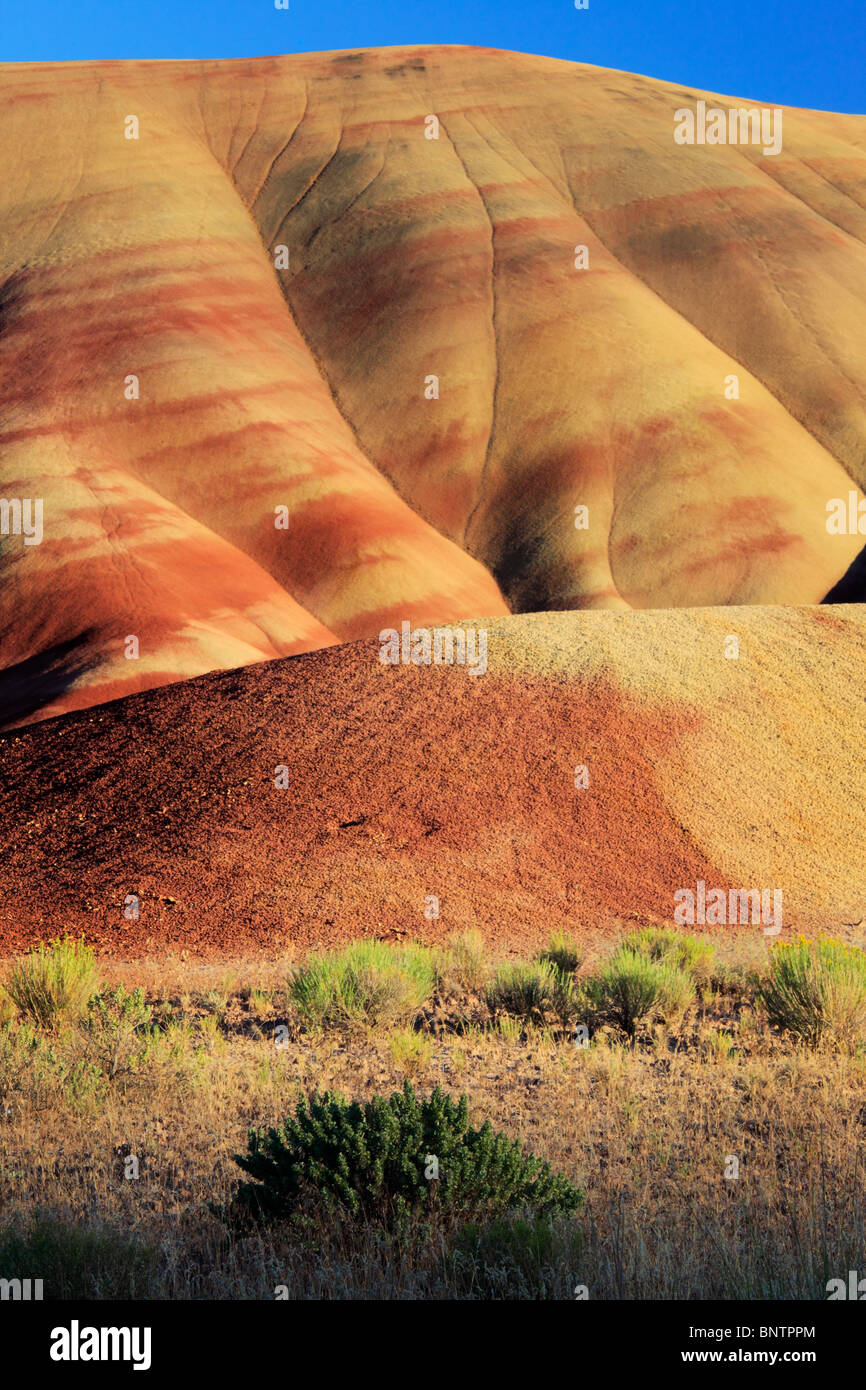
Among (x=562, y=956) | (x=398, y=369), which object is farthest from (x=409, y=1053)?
(x=398, y=369)

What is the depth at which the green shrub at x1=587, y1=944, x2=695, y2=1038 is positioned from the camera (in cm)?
1143

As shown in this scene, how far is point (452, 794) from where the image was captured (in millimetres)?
19422

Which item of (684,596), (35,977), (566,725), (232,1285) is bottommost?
(232,1285)

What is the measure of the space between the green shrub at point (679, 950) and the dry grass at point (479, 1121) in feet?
2.64

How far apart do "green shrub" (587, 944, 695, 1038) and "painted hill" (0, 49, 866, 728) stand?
1030 inches

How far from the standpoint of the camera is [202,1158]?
7.83 meters

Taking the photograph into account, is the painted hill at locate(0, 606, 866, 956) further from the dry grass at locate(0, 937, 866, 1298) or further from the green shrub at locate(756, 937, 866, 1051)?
the green shrub at locate(756, 937, 866, 1051)

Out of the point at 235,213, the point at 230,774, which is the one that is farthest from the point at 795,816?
the point at 235,213

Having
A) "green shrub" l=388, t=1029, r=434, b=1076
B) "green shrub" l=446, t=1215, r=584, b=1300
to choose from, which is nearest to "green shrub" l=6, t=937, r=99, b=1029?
"green shrub" l=388, t=1029, r=434, b=1076

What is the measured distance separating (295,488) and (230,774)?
33.8 meters

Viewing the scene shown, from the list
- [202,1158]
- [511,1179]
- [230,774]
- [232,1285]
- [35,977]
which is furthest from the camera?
[230,774]

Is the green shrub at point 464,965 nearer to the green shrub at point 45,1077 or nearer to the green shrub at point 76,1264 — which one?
the green shrub at point 45,1077

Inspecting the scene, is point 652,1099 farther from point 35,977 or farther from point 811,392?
point 811,392

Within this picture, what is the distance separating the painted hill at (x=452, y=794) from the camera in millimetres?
16922
